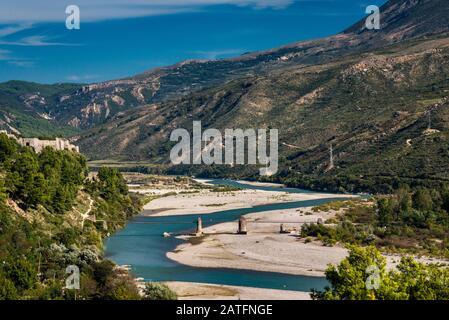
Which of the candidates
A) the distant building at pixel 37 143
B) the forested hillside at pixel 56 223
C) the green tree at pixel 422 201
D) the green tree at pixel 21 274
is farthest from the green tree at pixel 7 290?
the green tree at pixel 422 201

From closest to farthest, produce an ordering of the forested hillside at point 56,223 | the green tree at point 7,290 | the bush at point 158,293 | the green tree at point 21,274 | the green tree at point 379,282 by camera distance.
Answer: the green tree at point 379,282 → the green tree at point 7,290 → the bush at point 158,293 → the green tree at point 21,274 → the forested hillside at point 56,223

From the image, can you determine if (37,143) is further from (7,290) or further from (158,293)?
(158,293)

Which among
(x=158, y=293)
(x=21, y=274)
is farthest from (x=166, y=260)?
(x=21, y=274)


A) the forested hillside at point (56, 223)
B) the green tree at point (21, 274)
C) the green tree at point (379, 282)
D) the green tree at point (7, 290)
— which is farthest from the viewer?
the forested hillside at point (56, 223)

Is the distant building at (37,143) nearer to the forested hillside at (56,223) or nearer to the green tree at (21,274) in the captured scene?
the forested hillside at (56,223)

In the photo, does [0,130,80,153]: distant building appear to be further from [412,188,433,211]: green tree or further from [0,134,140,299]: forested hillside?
[412,188,433,211]: green tree

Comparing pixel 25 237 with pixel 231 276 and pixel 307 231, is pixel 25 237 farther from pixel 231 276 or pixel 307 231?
pixel 307 231

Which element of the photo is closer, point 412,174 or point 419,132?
point 412,174

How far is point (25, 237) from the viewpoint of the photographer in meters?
56.2

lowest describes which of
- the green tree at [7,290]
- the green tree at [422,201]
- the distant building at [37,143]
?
the green tree at [7,290]

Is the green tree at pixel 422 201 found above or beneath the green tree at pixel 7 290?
above
